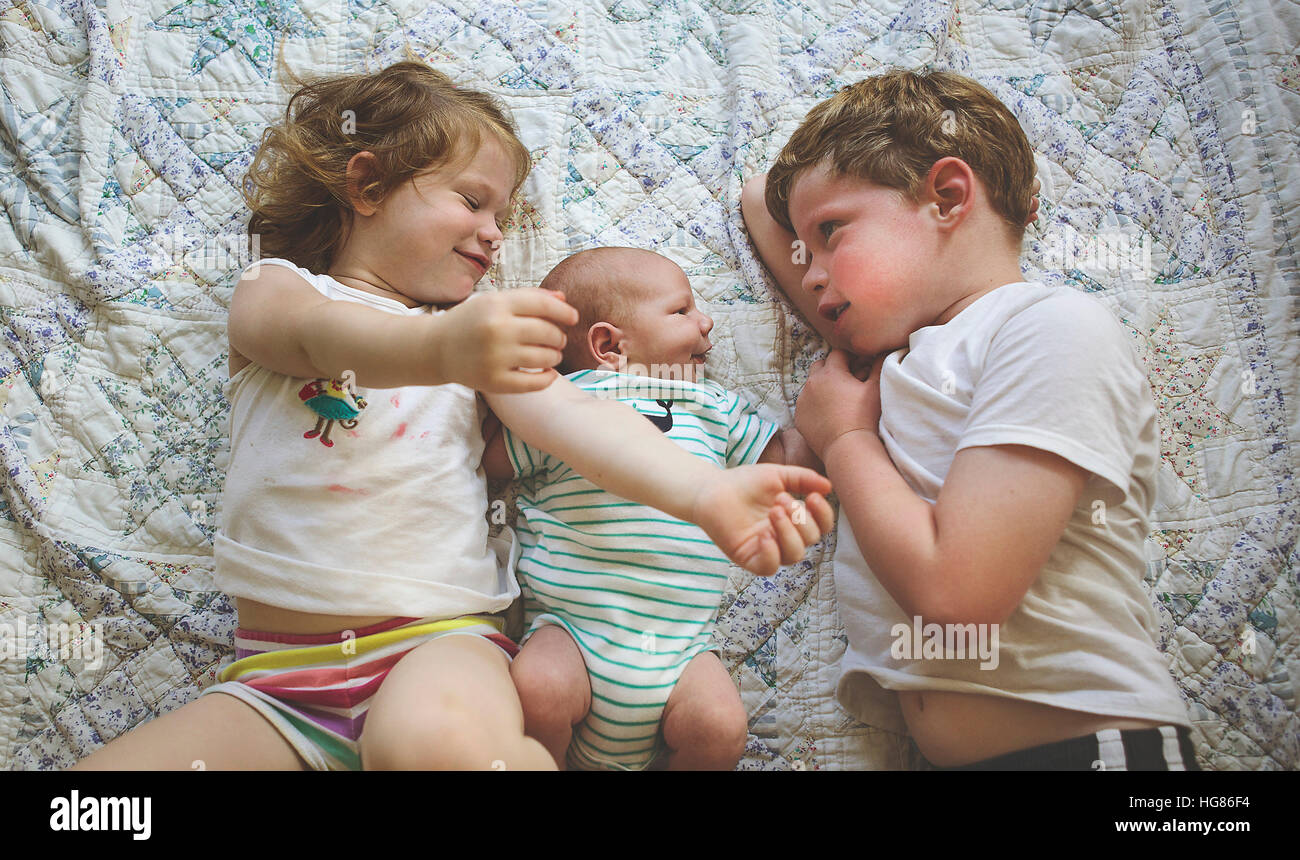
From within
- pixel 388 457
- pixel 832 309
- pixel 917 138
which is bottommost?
pixel 388 457

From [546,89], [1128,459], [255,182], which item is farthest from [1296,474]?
[255,182]

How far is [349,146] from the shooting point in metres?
1.20

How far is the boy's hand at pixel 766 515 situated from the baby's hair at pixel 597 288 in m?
0.42

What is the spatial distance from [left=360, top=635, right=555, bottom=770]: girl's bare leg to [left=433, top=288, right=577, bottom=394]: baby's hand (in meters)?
0.33

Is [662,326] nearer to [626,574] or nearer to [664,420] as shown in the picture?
[664,420]

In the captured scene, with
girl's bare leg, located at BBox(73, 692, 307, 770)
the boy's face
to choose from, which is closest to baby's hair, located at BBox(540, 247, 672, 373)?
the boy's face

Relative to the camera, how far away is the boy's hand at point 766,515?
774 mm

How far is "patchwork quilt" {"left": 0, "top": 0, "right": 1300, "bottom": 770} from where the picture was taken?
1125 millimetres

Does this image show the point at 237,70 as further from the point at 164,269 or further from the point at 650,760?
the point at 650,760

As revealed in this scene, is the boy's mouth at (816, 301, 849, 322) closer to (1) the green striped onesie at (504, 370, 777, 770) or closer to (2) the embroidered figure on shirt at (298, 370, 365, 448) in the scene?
(1) the green striped onesie at (504, 370, 777, 770)

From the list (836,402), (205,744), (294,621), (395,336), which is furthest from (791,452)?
(205,744)

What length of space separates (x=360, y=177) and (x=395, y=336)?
0.43 meters

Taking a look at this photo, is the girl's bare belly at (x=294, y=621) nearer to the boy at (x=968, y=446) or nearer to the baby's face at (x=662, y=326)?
the baby's face at (x=662, y=326)

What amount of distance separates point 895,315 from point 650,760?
645 mm
